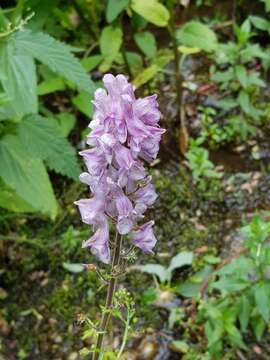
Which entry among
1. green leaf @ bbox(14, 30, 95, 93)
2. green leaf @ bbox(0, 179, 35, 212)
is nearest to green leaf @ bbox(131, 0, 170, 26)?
green leaf @ bbox(14, 30, 95, 93)

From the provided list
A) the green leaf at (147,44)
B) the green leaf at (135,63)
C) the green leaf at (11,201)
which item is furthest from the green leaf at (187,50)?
the green leaf at (11,201)

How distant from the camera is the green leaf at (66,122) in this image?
3292 mm

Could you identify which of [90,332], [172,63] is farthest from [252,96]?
[90,332]

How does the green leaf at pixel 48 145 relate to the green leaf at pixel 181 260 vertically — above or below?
above

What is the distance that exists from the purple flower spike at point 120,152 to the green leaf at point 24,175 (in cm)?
109

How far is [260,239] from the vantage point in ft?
7.61

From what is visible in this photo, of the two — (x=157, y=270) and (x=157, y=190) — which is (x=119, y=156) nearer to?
(x=157, y=270)

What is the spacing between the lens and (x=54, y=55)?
7.20ft

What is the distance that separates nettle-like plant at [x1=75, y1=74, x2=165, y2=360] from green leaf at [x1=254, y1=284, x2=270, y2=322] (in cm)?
97

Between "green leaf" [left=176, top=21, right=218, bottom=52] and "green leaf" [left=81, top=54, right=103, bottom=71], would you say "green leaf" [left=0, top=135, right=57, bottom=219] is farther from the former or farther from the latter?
"green leaf" [left=176, top=21, right=218, bottom=52]

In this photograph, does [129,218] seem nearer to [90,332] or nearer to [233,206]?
[90,332]

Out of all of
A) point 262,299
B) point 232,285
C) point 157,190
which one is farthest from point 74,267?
point 262,299

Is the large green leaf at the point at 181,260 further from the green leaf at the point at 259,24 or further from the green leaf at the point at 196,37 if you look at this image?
the green leaf at the point at 259,24

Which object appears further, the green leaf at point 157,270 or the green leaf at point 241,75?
the green leaf at point 241,75
